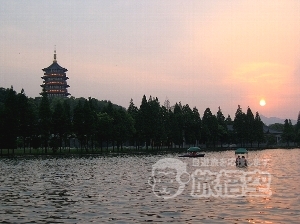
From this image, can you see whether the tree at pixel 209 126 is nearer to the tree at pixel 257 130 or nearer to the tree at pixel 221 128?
the tree at pixel 221 128

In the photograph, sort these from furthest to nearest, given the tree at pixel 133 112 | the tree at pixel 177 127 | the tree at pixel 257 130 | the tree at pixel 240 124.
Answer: the tree at pixel 257 130 < the tree at pixel 240 124 < the tree at pixel 177 127 < the tree at pixel 133 112

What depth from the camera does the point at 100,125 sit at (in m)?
115

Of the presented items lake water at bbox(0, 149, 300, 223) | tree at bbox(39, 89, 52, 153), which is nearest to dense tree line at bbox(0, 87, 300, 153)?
tree at bbox(39, 89, 52, 153)

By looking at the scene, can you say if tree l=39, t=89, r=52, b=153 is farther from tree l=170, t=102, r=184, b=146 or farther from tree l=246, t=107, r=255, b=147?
tree l=246, t=107, r=255, b=147

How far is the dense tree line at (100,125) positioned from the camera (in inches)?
4016

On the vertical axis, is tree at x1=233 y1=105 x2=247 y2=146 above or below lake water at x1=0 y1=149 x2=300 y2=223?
above

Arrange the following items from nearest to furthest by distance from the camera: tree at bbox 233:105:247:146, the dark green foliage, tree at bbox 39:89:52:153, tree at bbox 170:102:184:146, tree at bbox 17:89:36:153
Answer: the dark green foliage < tree at bbox 17:89:36:153 < tree at bbox 39:89:52:153 < tree at bbox 170:102:184:146 < tree at bbox 233:105:247:146

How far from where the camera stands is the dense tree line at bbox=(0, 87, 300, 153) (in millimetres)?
102000

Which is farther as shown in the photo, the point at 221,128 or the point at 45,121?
the point at 221,128

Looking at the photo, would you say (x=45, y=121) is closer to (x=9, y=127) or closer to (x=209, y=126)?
(x=9, y=127)

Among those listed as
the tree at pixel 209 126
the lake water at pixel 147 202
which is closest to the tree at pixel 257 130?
the tree at pixel 209 126

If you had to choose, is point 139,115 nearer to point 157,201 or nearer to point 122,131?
point 122,131

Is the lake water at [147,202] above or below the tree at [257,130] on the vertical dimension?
below

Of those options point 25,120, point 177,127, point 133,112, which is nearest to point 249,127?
point 177,127
